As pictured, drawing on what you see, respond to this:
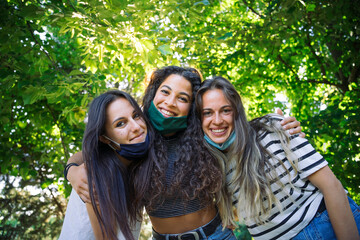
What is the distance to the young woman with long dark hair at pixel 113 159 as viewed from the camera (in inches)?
78.9

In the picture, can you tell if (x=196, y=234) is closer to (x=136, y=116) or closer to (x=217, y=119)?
(x=217, y=119)

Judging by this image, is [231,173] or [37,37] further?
[37,37]

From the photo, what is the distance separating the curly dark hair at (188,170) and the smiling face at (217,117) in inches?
7.0

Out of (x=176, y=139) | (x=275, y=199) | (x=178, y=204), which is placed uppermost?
(x=176, y=139)

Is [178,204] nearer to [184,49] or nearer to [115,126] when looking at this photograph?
[115,126]

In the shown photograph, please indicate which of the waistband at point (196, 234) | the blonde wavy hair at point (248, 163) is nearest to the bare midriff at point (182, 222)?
the waistband at point (196, 234)

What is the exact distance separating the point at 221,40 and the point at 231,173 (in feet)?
6.80

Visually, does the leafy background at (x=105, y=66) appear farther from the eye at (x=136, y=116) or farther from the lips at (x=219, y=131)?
the lips at (x=219, y=131)

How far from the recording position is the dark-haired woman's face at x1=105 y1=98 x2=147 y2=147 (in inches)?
89.0

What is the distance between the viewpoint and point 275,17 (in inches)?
160

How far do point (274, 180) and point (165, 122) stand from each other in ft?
3.30

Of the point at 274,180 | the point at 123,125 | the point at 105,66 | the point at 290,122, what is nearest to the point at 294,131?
the point at 290,122

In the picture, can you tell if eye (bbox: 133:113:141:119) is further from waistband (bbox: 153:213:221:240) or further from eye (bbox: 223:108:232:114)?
waistband (bbox: 153:213:221:240)

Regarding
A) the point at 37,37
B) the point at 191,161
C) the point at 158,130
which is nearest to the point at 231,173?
the point at 191,161
